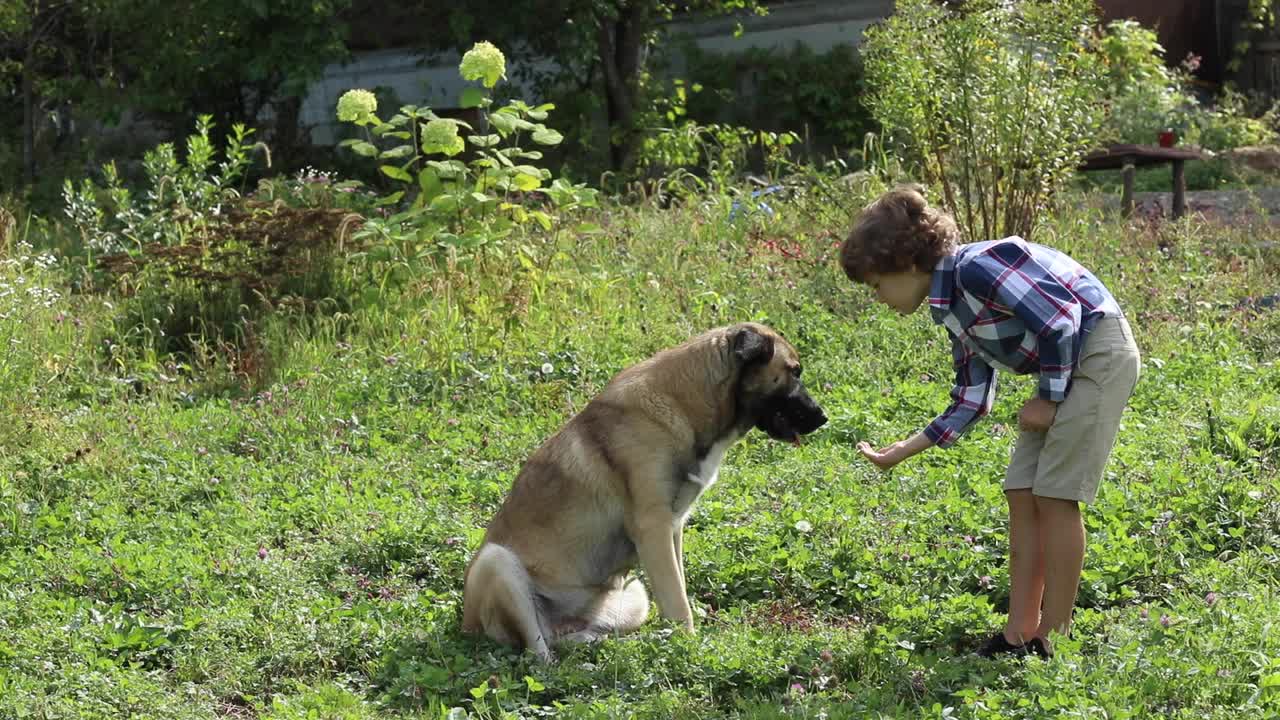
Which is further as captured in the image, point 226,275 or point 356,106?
point 226,275

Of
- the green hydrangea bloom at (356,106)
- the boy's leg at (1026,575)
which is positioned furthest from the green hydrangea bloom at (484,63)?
the boy's leg at (1026,575)

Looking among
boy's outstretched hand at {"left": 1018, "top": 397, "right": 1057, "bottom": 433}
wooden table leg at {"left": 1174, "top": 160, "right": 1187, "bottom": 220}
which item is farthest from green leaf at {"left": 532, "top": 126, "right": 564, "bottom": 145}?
wooden table leg at {"left": 1174, "top": 160, "right": 1187, "bottom": 220}

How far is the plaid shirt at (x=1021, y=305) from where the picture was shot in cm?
441

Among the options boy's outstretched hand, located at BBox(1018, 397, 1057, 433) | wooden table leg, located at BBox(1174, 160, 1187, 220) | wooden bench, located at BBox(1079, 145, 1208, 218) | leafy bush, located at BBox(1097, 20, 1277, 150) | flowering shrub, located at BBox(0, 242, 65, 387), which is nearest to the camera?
boy's outstretched hand, located at BBox(1018, 397, 1057, 433)

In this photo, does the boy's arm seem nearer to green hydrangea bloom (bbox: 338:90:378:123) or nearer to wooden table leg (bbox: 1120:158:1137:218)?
green hydrangea bloom (bbox: 338:90:378:123)

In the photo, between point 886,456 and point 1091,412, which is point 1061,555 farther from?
point 886,456

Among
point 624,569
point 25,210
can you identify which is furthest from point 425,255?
point 25,210

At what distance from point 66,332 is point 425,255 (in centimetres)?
255

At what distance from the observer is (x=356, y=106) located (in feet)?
30.4

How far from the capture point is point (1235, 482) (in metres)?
5.88

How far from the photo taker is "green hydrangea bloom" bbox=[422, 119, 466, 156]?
360 inches

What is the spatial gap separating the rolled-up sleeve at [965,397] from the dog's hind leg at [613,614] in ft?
4.75

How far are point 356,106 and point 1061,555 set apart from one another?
628 centimetres

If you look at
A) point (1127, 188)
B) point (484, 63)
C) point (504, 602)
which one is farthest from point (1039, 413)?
point (1127, 188)
